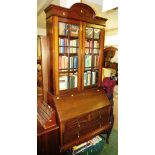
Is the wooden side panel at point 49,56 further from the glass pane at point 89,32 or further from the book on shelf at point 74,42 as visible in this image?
the glass pane at point 89,32

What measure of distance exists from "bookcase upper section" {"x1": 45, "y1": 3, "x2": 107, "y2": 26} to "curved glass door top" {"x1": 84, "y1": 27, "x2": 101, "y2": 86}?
14 cm

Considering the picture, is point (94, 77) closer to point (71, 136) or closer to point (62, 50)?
point (62, 50)

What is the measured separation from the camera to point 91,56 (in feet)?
7.47

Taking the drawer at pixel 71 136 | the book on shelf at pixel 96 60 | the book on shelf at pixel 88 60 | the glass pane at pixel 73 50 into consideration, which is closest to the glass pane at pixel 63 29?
the glass pane at pixel 73 50

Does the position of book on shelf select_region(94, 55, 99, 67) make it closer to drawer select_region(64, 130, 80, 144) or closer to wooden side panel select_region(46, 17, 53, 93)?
wooden side panel select_region(46, 17, 53, 93)

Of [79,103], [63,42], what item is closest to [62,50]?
[63,42]

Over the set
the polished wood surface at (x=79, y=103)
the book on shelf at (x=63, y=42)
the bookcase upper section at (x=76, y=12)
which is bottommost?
the polished wood surface at (x=79, y=103)

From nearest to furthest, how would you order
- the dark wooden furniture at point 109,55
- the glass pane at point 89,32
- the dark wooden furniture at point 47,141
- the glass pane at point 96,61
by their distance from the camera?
1. the dark wooden furniture at point 47,141
2. the glass pane at point 89,32
3. the glass pane at point 96,61
4. the dark wooden furniture at point 109,55

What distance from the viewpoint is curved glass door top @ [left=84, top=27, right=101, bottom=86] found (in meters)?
2.21

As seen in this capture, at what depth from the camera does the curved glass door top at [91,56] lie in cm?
221

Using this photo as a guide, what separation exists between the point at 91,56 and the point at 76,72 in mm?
374

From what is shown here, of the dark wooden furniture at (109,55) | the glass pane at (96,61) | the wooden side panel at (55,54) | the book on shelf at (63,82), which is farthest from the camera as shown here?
the dark wooden furniture at (109,55)
